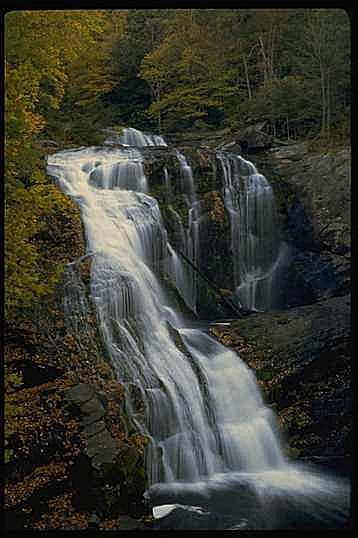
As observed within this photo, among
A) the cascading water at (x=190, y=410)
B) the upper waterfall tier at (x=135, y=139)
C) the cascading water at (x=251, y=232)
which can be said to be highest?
the upper waterfall tier at (x=135, y=139)

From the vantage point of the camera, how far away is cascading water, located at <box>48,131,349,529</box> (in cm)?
618

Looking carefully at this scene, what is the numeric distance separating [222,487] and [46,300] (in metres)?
3.46

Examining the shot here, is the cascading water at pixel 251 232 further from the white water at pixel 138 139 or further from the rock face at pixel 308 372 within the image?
the white water at pixel 138 139

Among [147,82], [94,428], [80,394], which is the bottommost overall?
[94,428]

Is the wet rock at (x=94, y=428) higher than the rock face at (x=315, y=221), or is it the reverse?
the rock face at (x=315, y=221)

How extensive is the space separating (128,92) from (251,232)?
13149mm

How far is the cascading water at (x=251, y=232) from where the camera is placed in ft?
38.3

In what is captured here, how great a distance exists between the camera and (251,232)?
39.5ft

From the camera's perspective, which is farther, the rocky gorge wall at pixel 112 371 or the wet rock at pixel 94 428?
the wet rock at pixel 94 428

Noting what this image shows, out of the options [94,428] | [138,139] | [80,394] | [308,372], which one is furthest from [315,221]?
[138,139]

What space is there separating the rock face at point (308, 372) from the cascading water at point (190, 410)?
0.97 ft

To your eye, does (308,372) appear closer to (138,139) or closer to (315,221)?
(315,221)

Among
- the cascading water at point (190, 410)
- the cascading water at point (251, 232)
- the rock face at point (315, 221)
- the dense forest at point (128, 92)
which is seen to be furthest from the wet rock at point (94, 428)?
the rock face at point (315, 221)

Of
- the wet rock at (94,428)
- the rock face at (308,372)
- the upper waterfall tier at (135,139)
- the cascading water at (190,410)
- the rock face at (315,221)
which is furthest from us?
the upper waterfall tier at (135,139)
